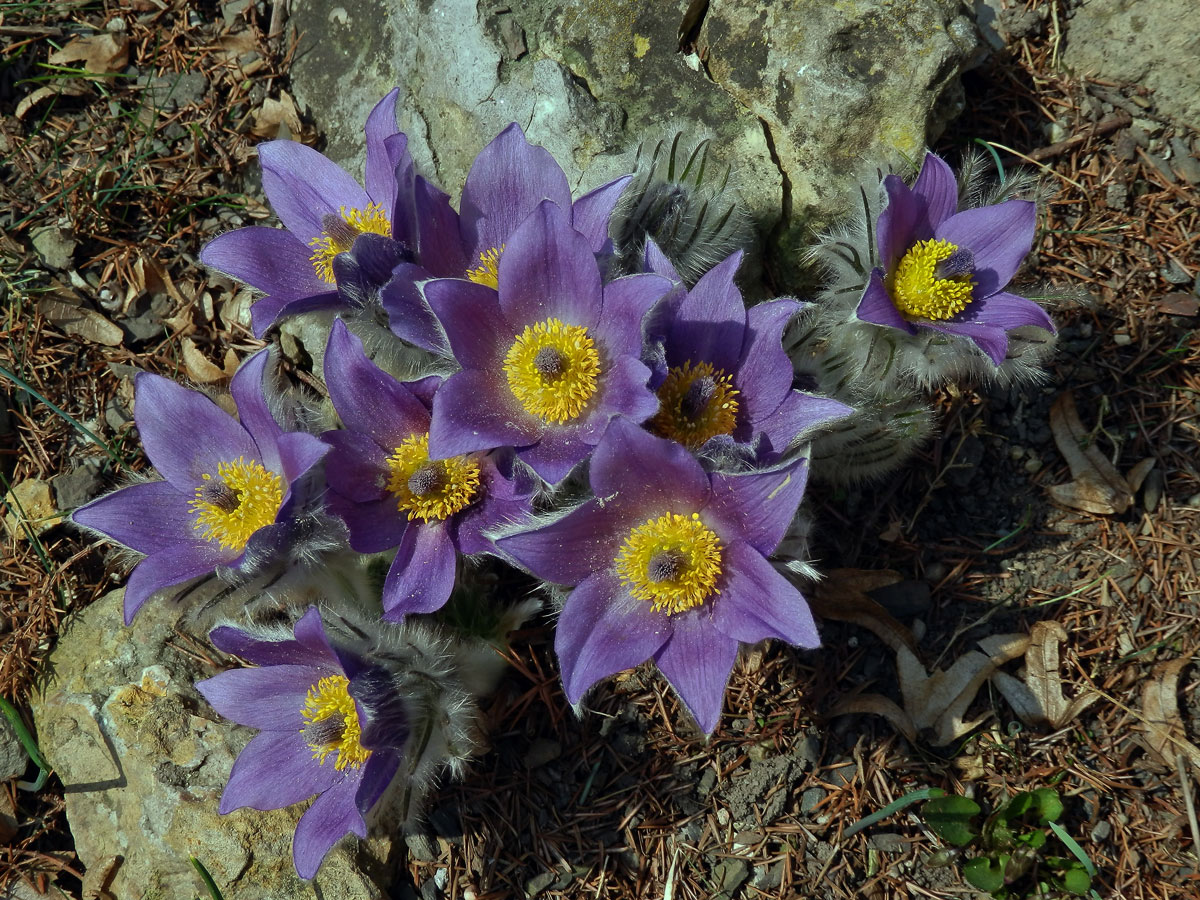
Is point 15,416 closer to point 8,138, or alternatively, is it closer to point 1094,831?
point 8,138

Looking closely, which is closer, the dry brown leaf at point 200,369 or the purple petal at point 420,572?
the purple petal at point 420,572

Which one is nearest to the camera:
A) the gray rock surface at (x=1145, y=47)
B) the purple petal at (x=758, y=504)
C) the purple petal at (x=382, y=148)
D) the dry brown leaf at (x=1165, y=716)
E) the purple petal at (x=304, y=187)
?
the purple petal at (x=758, y=504)

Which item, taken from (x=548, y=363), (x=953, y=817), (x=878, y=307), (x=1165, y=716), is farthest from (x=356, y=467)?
(x=1165, y=716)

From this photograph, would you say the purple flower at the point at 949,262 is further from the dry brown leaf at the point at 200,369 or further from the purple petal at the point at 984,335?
the dry brown leaf at the point at 200,369

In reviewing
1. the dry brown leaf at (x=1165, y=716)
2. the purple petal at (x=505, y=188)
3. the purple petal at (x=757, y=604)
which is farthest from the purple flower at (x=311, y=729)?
the dry brown leaf at (x=1165, y=716)

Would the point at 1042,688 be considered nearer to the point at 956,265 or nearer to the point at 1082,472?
the point at 1082,472

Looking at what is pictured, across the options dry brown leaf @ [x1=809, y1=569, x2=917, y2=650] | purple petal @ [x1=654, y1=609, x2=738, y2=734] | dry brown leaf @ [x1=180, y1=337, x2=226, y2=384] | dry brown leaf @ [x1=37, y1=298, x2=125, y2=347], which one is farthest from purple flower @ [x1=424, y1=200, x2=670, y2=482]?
dry brown leaf @ [x1=37, y1=298, x2=125, y2=347]
